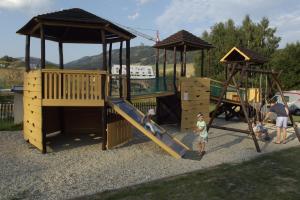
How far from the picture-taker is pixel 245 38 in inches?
1785

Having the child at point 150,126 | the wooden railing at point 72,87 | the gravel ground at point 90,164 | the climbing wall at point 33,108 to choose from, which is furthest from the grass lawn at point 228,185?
the climbing wall at point 33,108

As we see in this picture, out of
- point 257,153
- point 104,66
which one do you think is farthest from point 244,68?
point 104,66

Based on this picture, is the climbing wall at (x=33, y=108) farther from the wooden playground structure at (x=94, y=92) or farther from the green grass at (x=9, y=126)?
the green grass at (x=9, y=126)

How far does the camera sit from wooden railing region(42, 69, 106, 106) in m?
11.0

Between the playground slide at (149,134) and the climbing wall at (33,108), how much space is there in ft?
7.62

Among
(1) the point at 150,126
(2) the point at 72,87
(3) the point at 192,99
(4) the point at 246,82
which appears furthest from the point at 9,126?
(4) the point at 246,82

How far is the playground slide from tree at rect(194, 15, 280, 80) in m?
33.9

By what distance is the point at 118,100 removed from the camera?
12594 millimetres

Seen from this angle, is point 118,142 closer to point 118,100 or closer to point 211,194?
point 118,100

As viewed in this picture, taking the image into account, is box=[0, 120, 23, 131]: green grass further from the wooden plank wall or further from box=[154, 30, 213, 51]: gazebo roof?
box=[154, 30, 213, 51]: gazebo roof

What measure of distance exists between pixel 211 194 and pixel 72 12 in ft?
25.1

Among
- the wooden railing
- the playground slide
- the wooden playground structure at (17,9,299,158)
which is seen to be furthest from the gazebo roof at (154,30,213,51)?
the wooden railing

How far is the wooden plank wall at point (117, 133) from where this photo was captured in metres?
11.8

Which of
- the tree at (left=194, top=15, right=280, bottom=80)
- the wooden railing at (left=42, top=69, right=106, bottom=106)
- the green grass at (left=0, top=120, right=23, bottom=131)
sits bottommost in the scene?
the green grass at (left=0, top=120, right=23, bottom=131)
